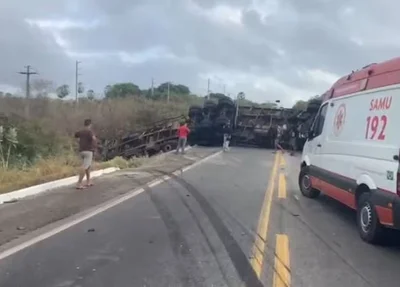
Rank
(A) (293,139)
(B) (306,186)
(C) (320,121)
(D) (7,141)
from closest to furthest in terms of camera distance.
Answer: (C) (320,121), (B) (306,186), (D) (7,141), (A) (293,139)

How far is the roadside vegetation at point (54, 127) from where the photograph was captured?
50.8ft

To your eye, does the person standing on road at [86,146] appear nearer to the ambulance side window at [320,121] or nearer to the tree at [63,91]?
the ambulance side window at [320,121]

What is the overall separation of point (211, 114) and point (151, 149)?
15.4 ft

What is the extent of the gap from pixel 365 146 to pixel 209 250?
3095 millimetres

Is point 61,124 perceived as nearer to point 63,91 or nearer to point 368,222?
point 63,91

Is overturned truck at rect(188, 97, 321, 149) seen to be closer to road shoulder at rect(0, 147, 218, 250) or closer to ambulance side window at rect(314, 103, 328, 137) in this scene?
road shoulder at rect(0, 147, 218, 250)

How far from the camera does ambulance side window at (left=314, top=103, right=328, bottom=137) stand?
36.9ft

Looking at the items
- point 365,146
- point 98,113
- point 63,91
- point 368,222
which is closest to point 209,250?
point 368,222

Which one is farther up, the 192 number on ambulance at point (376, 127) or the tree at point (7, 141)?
the 192 number on ambulance at point (376, 127)

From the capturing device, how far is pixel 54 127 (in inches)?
1169

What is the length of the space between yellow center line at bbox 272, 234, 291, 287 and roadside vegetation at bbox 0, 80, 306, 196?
22.7 ft

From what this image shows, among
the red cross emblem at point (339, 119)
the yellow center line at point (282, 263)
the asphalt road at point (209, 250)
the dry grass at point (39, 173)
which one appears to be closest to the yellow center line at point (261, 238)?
the asphalt road at point (209, 250)

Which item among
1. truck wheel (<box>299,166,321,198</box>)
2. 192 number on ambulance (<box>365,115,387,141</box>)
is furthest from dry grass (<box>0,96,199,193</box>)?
192 number on ambulance (<box>365,115,387,141</box>)

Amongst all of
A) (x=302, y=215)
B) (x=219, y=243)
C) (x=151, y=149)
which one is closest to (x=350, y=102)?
(x=302, y=215)
